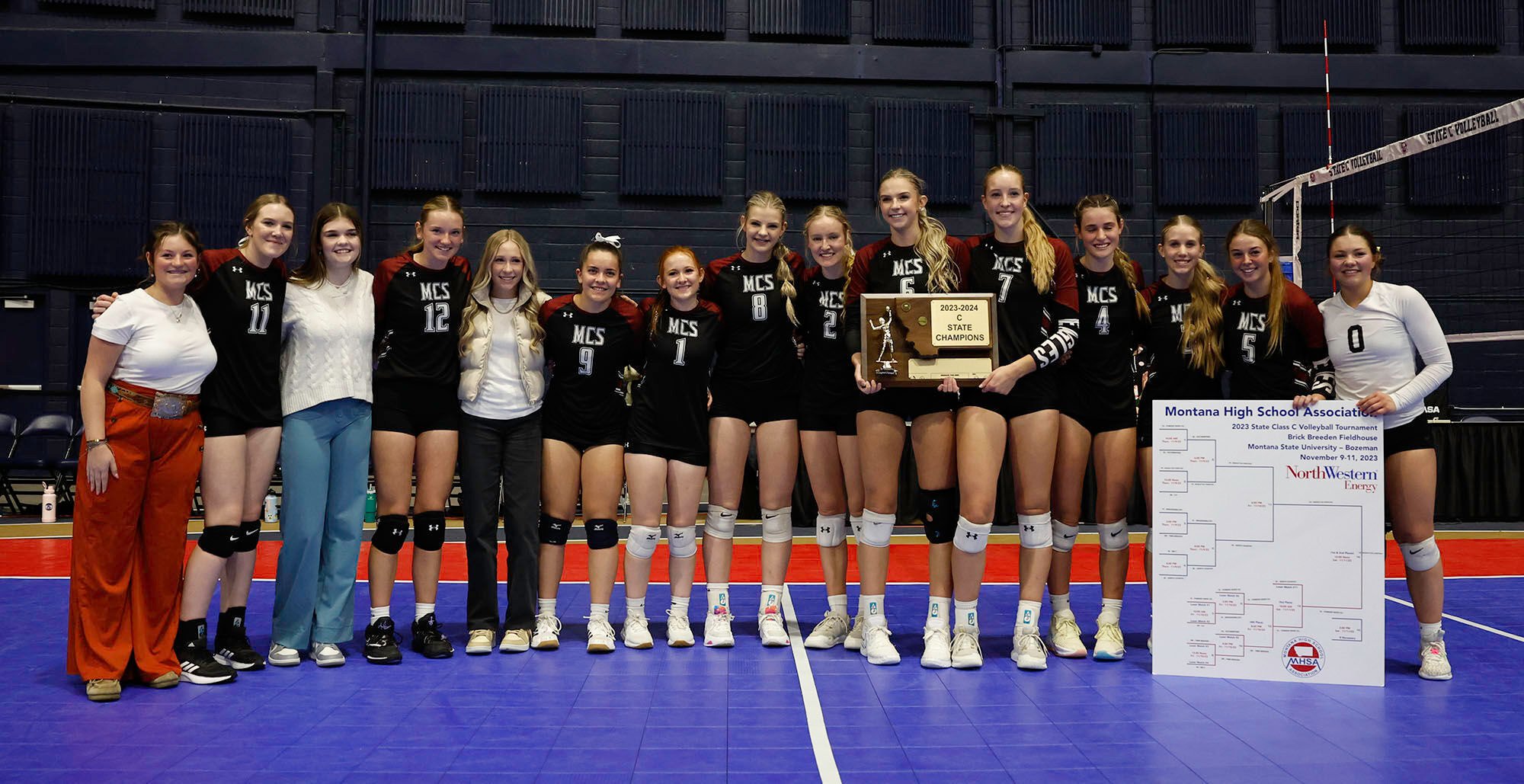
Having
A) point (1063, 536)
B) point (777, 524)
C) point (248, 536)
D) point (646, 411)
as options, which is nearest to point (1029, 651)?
point (1063, 536)

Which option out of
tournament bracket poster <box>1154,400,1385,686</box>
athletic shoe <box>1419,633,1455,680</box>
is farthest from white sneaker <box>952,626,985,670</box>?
athletic shoe <box>1419,633,1455,680</box>

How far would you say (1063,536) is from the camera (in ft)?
13.9

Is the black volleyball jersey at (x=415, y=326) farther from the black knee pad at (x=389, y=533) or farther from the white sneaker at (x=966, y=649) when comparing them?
the white sneaker at (x=966, y=649)

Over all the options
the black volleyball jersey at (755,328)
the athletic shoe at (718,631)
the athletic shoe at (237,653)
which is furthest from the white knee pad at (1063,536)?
the athletic shoe at (237,653)

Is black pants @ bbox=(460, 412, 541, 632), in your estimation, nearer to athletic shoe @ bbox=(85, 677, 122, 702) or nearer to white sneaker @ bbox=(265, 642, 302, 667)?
white sneaker @ bbox=(265, 642, 302, 667)

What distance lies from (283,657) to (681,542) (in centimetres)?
163

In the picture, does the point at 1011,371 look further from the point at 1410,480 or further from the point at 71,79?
the point at 71,79

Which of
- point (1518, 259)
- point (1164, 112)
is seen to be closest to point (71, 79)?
point (1164, 112)

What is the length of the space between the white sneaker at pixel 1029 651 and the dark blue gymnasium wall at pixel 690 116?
27.1ft

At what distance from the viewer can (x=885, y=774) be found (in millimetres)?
2693

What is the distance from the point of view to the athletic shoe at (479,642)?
410cm

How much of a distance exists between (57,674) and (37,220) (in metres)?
9.50

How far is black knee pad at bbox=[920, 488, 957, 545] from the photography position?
157 inches

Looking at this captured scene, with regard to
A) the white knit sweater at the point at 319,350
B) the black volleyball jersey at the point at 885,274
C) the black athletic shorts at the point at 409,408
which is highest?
the black volleyball jersey at the point at 885,274
